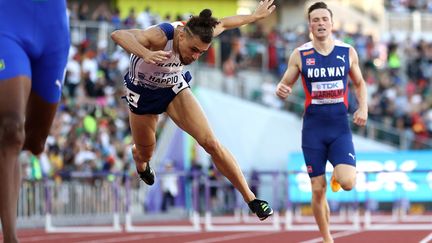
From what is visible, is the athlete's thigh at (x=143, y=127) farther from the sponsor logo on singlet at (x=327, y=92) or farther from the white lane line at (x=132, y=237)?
the white lane line at (x=132, y=237)

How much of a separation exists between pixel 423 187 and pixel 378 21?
19.5 metres

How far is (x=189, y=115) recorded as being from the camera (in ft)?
32.1

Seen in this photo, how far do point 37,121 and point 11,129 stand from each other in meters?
0.74

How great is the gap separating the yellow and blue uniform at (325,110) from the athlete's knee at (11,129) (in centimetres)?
522

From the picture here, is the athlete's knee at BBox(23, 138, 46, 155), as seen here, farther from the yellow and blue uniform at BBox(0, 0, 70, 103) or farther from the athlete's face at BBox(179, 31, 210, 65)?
the athlete's face at BBox(179, 31, 210, 65)

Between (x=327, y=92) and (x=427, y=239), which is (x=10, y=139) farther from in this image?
(x=427, y=239)

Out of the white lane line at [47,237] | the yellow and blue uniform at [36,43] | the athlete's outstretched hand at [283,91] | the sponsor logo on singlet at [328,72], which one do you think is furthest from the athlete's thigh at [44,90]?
the white lane line at [47,237]

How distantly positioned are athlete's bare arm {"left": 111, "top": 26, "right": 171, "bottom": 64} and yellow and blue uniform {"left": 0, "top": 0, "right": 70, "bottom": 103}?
1.83m

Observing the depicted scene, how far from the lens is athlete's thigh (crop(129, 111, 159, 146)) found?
10312mm

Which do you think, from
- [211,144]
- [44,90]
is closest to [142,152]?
[211,144]

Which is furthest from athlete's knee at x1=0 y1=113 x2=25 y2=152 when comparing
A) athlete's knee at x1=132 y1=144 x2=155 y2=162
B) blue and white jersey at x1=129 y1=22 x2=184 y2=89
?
athlete's knee at x1=132 y1=144 x2=155 y2=162

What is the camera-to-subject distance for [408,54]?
1313 inches

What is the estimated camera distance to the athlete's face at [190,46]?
29.0 feet

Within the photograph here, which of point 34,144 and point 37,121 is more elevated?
point 37,121
